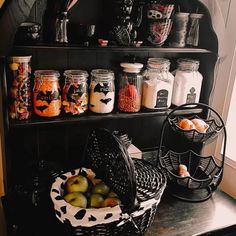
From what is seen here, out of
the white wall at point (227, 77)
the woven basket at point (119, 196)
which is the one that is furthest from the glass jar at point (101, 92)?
the white wall at point (227, 77)

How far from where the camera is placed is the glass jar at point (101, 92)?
4.21 feet

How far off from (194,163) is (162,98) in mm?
452

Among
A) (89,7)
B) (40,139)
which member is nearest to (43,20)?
(89,7)

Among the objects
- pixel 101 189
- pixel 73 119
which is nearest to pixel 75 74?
pixel 73 119

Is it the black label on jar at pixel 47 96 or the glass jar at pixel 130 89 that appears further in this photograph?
the glass jar at pixel 130 89

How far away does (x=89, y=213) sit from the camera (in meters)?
0.99

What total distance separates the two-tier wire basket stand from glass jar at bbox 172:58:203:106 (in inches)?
1.9

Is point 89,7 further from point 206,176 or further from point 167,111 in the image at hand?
point 206,176

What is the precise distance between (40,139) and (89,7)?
0.64 m

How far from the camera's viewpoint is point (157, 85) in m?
1.36

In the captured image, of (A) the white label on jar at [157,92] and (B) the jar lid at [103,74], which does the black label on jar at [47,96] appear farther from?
(A) the white label on jar at [157,92]

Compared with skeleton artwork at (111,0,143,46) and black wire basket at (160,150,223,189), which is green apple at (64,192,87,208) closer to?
black wire basket at (160,150,223,189)

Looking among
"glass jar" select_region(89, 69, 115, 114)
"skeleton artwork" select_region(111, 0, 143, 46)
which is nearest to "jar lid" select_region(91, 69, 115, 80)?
"glass jar" select_region(89, 69, 115, 114)

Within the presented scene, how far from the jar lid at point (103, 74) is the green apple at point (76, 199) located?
0.50 meters
